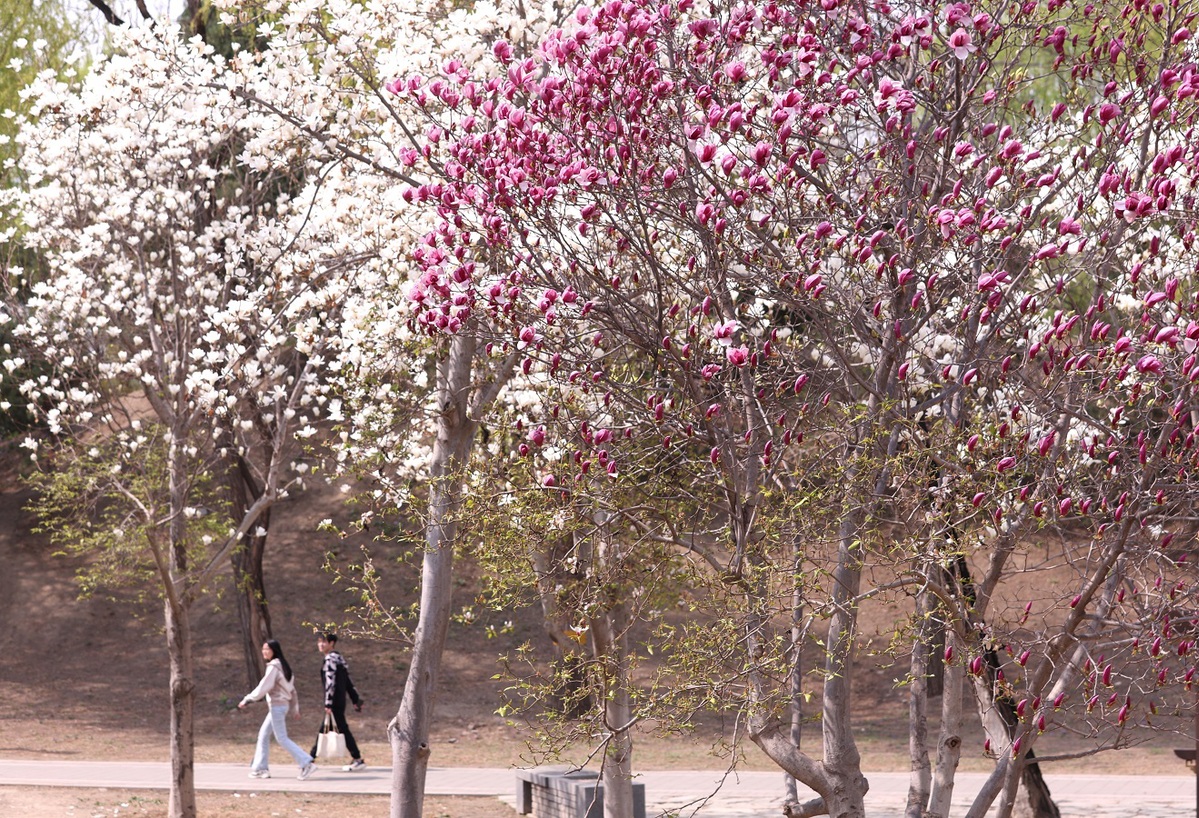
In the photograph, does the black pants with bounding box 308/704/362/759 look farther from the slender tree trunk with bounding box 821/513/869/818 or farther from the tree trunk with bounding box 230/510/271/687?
the slender tree trunk with bounding box 821/513/869/818

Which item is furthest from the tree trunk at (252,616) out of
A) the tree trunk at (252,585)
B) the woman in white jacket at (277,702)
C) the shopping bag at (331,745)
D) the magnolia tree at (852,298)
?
the magnolia tree at (852,298)

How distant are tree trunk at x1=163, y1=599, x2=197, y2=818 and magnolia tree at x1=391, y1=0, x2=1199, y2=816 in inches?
295

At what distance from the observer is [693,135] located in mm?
5816

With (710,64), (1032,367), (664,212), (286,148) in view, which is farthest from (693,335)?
(286,148)

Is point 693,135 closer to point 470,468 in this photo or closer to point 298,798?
point 470,468

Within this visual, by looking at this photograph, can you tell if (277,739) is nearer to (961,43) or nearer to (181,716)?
(181,716)

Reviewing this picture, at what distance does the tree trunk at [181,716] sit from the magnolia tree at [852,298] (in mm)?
7504

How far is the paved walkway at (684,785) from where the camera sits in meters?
14.3

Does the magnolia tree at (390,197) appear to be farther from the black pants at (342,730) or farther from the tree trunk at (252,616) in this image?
the tree trunk at (252,616)

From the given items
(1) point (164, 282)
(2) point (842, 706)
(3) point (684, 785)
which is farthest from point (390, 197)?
(3) point (684, 785)

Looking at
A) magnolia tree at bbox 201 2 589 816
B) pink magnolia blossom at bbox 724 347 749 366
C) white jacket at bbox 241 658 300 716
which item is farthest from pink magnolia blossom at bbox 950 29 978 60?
white jacket at bbox 241 658 300 716

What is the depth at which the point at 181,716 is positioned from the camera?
1308 centimetres

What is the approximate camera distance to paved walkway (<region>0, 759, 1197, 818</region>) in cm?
1434

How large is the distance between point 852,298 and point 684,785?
10661mm
